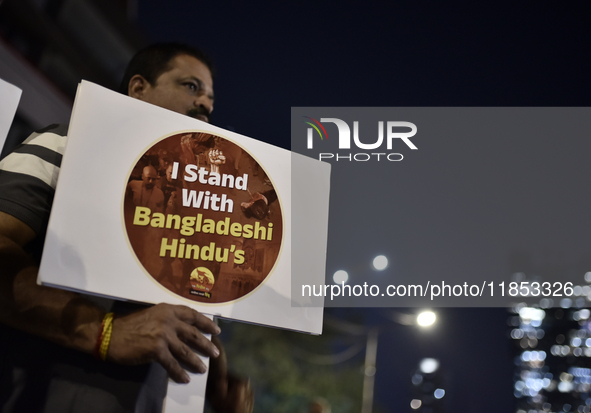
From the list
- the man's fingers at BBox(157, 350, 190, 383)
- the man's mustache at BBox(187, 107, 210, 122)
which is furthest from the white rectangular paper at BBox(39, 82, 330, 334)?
the man's mustache at BBox(187, 107, 210, 122)

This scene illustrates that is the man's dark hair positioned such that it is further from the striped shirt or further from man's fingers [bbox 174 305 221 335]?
man's fingers [bbox 174 305 221 335]

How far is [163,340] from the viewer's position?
1.03m

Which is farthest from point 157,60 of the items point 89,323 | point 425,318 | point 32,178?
point 425,318

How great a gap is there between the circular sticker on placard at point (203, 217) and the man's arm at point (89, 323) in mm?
88

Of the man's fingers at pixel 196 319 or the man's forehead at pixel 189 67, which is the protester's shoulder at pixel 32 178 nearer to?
the man's fingers at pixel 196 319

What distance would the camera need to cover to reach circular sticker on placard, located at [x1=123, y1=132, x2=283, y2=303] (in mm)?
1129

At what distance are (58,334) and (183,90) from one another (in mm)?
1157

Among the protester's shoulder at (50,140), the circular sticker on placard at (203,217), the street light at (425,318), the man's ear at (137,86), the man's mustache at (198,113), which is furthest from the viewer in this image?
the street light at (425,318)

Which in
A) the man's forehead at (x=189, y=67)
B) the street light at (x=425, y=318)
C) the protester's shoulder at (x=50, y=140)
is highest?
the man's forehead at (x=189, y=67)

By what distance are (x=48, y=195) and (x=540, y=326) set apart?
8975cm

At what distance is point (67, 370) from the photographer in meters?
1.15

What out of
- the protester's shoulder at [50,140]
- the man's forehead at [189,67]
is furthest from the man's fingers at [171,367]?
the man's forehead at [189,67]

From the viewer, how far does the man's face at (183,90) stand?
186cm

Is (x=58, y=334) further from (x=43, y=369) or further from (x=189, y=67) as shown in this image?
(x=189, y=67)
